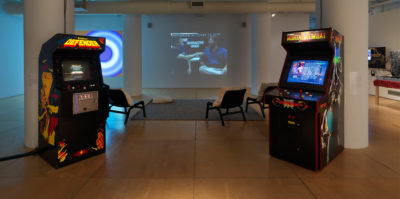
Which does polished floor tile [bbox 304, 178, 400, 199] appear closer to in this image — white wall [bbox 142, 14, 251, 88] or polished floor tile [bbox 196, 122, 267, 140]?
polished floor tile [bbox 196, 122, 267, 140]

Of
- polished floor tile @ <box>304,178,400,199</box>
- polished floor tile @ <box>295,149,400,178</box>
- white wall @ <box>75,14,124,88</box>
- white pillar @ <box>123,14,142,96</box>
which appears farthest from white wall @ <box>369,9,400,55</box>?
white wall @ <box>75,14,124,88</box>

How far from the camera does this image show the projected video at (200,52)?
13.1 m

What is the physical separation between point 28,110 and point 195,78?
9.64 meters

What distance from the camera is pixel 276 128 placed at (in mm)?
3750

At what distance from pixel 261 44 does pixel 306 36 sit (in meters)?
7.14

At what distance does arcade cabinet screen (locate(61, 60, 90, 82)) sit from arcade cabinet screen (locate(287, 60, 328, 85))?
2793mm

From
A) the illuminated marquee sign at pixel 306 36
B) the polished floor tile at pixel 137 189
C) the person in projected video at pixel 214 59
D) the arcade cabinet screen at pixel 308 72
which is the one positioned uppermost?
the person in projected video at pixel 214 59

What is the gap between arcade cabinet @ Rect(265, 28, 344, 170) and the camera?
3336 millimetres

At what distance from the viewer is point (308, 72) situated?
12.0 ft

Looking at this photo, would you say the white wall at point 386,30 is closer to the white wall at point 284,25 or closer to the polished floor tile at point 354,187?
the white wall at point 284,25

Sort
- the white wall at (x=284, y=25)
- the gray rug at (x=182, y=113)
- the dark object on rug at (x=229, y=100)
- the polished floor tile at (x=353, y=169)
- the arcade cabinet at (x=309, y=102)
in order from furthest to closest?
the white wall at (x=284, y=25), the gray rug at (x=182, y=113), the dark object on rug at (x=229, y=100), the arcade cabinet at (x=309, y=102), the polished floor tile at (x=353, y=169)

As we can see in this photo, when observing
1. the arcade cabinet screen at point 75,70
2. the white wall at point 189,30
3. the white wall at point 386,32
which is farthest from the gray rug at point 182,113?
the white wall at point 386,32

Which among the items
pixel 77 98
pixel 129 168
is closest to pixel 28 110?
pixel 77 98

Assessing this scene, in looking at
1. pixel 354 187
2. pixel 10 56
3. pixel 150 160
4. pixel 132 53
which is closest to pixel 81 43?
pixel 150 160
